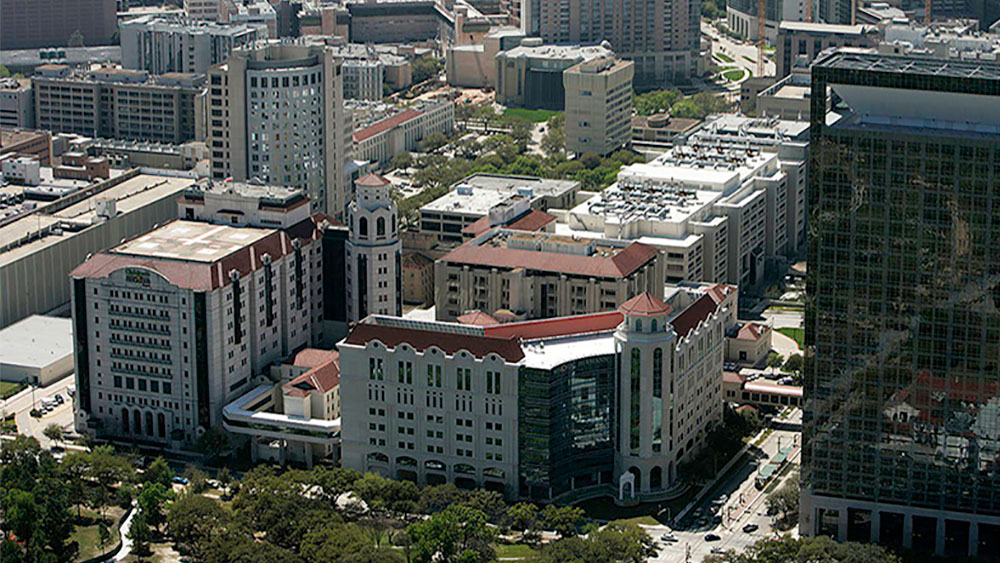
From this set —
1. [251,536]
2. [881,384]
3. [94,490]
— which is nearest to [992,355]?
[881,384]

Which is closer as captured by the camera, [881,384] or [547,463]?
[881,384]

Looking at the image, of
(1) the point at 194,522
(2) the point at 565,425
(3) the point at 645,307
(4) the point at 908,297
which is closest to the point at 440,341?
(2) the point at 565,425

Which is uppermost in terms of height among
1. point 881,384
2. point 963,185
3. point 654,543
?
point 963,185

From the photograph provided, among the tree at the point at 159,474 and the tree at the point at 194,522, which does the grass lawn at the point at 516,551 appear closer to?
the tree at the point at 194,522

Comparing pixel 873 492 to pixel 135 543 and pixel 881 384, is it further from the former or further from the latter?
pixel 135 543

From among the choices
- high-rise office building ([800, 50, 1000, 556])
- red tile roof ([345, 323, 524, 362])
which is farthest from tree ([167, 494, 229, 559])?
high-rise office building ([800, 50, 1000, 556])

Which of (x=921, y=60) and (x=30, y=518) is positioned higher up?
(x=921, y=60)

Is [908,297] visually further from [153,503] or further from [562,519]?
[153,503]
